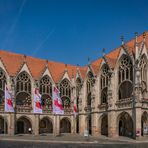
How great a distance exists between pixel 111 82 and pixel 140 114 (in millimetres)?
9295

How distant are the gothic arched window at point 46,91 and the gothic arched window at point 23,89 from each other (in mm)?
3312

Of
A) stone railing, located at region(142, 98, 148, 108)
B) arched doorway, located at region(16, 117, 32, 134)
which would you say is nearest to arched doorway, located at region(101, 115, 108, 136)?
stone railing, located at region(142, 98, 148, 108)

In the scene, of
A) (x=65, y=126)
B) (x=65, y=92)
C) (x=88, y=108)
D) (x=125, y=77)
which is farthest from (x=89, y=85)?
(x=125, y=77)

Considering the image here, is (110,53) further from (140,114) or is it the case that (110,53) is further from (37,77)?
(140,114)

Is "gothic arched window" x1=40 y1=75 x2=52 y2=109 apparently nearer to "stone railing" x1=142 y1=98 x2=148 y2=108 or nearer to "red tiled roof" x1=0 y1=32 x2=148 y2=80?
"red tiled roof" x1=0 y1=32 x2=148 y2=80

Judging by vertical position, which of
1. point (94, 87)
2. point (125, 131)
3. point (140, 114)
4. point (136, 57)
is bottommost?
point (125, 131)

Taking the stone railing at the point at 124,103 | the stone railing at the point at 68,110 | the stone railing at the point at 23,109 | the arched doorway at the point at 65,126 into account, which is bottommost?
the arched doorway at the point at 65,126

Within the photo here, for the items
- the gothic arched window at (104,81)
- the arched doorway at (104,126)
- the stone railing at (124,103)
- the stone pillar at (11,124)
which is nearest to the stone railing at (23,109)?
the stone pillar at (11,124)

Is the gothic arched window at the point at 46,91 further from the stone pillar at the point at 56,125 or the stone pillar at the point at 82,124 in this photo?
the stone pillar at the point at 82,124

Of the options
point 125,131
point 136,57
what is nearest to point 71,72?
point 125,131

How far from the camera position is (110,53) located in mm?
64750

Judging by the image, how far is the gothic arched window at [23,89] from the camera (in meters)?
60.0

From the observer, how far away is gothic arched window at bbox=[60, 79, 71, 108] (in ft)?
217

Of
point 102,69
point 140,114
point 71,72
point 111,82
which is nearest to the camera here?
point 140,114
